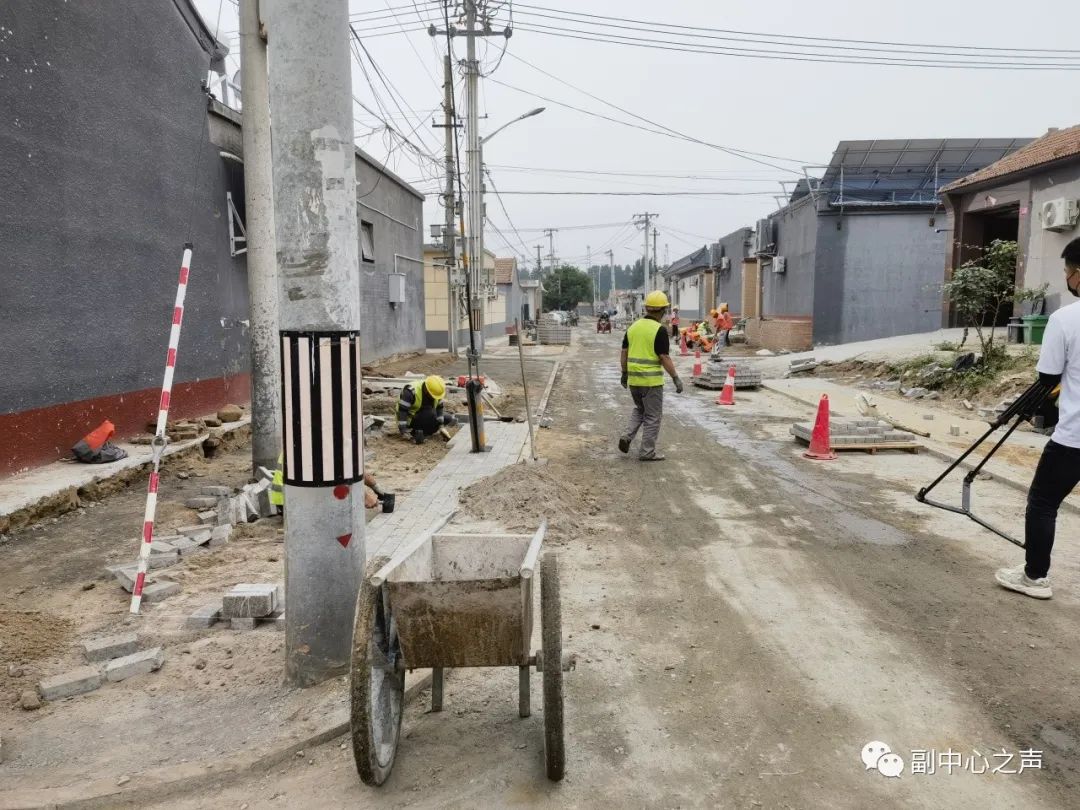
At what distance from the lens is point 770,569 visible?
18.3 ft

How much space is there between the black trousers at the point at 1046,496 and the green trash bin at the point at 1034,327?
12841 mm

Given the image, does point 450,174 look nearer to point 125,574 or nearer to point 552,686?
point 125,574

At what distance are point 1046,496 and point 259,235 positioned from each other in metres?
6.91

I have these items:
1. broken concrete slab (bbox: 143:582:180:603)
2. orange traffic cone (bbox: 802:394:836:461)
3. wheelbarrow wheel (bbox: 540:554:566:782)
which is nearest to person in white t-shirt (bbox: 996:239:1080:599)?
wheelbarrow wheel (bbox: 540:554:566:782)

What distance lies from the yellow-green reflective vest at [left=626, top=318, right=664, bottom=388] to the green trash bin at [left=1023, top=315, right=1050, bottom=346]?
10675mm

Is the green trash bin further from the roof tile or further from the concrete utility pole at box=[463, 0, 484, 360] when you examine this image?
the concrete utility pole at box=[463, 0, 484, 360]

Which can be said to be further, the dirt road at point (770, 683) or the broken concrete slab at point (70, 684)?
the broken concrete slab at point (70, 684)

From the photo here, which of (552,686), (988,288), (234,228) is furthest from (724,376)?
(552,686)

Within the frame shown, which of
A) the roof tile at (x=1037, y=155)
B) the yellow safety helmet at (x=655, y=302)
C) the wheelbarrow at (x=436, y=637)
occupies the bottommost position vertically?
the wheelbarrow at (x=436, y=637)

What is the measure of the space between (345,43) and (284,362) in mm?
1556

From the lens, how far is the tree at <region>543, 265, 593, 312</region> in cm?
9356

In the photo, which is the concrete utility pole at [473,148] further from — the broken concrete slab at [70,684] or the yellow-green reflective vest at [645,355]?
the broken concrete slab at [70,684]

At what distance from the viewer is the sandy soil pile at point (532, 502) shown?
6535 mm

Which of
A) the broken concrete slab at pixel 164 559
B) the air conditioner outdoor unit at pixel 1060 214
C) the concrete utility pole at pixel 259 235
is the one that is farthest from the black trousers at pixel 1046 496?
the air conditioner outdoor unit at pixel 1060 214
